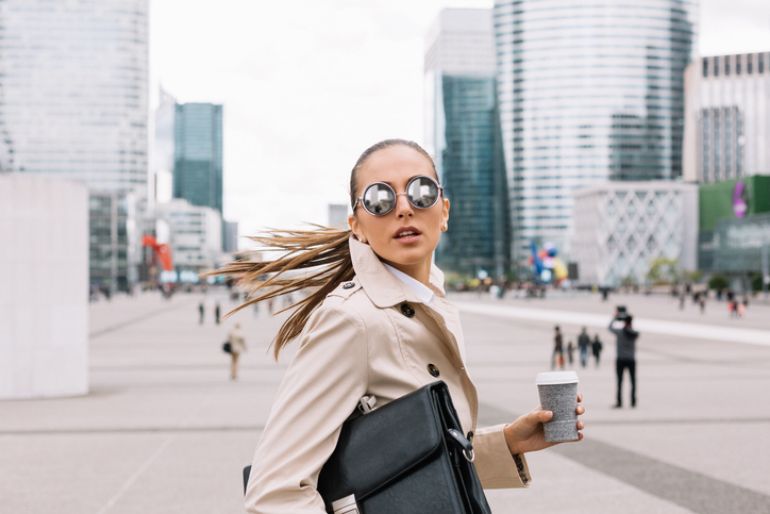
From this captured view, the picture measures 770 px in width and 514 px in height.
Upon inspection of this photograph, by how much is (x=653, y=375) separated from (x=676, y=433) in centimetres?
810

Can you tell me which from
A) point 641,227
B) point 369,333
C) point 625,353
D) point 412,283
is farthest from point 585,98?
point 369,333

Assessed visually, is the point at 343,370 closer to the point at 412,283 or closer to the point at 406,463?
the point at 406,463

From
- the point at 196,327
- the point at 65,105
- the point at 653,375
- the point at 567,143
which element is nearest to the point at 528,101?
the point at 567,143

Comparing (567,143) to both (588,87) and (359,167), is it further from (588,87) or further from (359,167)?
(359,167)

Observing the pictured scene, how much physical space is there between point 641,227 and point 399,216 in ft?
536

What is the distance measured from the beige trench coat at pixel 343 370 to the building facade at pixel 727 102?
200 m

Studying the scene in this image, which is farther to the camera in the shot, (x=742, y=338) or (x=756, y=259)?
(x=756, y=259)

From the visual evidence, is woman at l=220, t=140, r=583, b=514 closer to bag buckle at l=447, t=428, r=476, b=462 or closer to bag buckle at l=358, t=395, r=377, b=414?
bag buckle at l=358, t=395, r=377, b=414

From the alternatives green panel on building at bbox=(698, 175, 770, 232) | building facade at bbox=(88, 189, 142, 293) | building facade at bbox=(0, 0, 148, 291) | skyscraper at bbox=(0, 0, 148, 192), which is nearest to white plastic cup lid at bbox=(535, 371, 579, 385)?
green panel on building at bbox=(698, 175, 770, 232)

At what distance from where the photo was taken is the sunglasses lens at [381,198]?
2139 millimetres

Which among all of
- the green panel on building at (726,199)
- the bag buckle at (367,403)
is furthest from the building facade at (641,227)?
the bag buckle at (367,403)

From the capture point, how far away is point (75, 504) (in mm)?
7898

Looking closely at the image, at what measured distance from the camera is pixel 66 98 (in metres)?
190

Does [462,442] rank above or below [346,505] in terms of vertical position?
above
